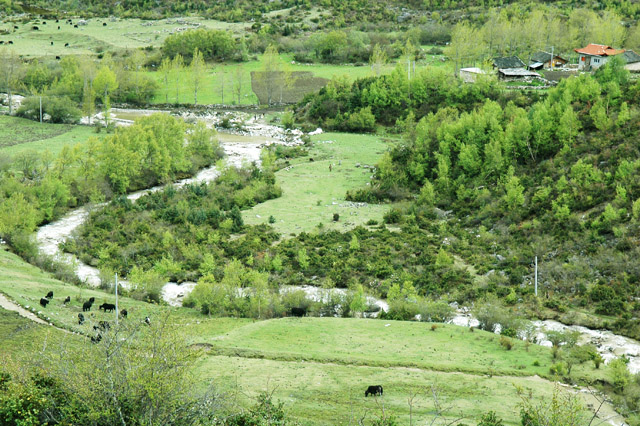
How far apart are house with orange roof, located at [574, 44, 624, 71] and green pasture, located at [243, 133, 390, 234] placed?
25.4 m

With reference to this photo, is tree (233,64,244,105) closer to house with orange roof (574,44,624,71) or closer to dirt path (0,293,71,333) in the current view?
house with orange roof (574,44,624,71)

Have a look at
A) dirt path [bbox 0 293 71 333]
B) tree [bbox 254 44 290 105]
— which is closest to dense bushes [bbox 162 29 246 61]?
tree [bbox 254 44 290 105]

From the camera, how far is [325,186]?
67.0 metres

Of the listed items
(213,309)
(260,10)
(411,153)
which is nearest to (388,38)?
(260,10)

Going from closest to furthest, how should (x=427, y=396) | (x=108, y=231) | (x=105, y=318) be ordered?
(x=427, y=396)
(x=105, y=318)
(x=108, y=231)

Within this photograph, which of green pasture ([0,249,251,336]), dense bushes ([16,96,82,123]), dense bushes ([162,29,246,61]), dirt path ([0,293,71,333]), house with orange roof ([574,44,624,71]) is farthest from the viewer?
dense bushes ([162,29,246,61])

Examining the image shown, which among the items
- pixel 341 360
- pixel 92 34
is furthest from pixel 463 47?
pixel 341 360

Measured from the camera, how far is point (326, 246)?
173 ft

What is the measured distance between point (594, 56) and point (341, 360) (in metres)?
64.2

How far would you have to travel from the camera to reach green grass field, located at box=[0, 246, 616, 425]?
29266 millimetres

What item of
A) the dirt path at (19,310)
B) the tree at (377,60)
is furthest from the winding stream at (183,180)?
the tree at (377,60)

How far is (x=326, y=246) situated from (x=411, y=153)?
18754 mm

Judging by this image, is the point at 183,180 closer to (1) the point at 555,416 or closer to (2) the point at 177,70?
(2) the point at 177,70

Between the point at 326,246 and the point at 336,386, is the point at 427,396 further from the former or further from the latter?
the point at 326,246
